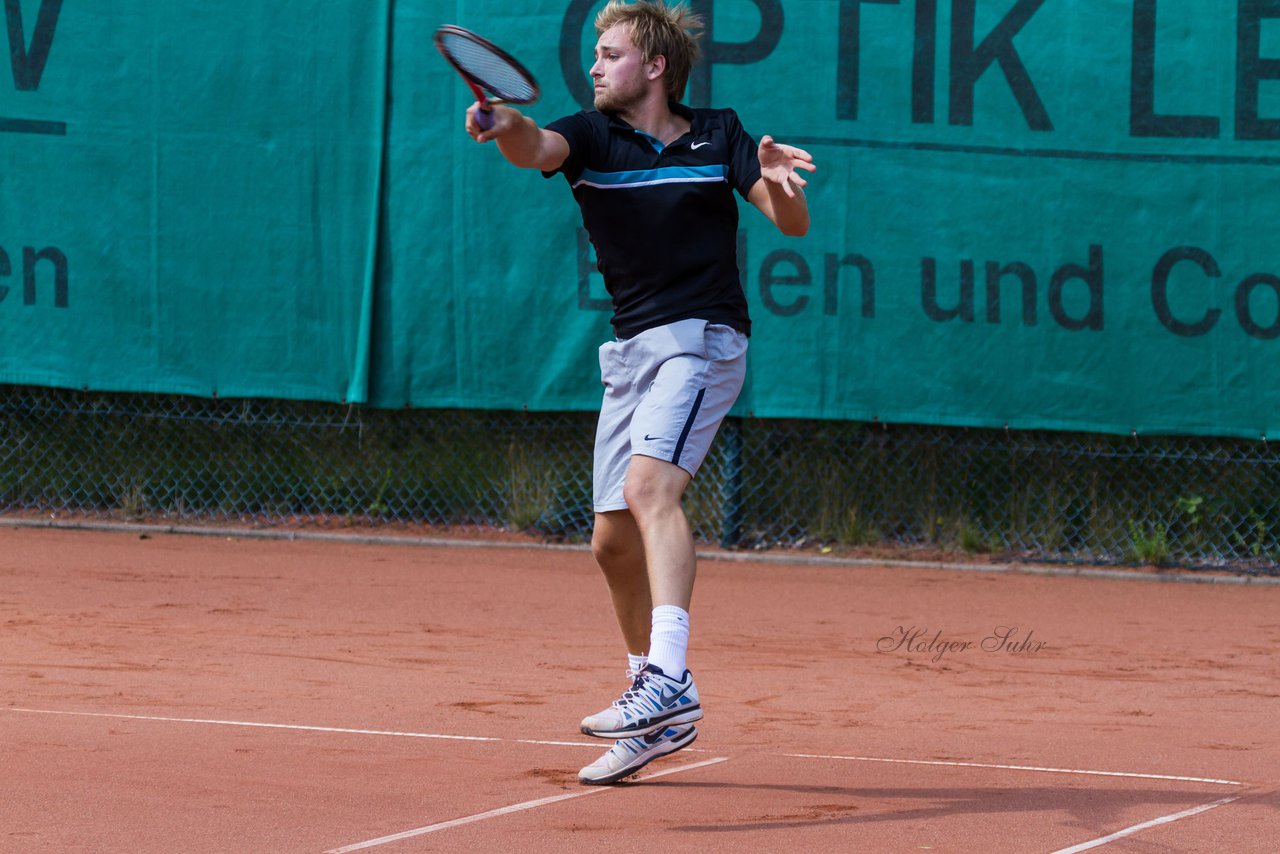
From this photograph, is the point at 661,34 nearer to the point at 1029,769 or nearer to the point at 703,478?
the point at 1029,769

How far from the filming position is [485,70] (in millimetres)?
3598

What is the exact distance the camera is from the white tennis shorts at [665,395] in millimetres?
3545

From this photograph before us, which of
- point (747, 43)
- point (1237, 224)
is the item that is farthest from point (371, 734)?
point (1237, 224)

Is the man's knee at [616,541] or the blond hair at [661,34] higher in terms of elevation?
the blond hair at [661,34]

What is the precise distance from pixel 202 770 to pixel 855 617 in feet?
11.4

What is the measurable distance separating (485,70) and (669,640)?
4.44 ft

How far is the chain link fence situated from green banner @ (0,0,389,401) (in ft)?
1.39

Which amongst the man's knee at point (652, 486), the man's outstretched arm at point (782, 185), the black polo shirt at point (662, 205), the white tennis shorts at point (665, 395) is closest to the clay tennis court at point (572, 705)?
the man's knee at point (652, 486)

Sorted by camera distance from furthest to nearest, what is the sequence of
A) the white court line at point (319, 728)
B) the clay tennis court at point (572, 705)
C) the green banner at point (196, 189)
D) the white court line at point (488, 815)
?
1. the green banner at point (196, 189)
2. the white court line at point (319, 728)
3. the clay tennis court at point (572, 705)
4. the white court line at point (488, 815)

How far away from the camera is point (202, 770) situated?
11.8 feet

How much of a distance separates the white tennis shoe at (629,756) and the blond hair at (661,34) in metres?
1.52

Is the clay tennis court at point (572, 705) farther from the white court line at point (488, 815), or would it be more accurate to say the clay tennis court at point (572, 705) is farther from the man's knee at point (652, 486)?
the man's knee at point (652, 486)

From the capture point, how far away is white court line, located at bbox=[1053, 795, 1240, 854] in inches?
119

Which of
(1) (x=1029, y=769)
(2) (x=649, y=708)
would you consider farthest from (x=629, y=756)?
(1) (x=1029, y=769)
